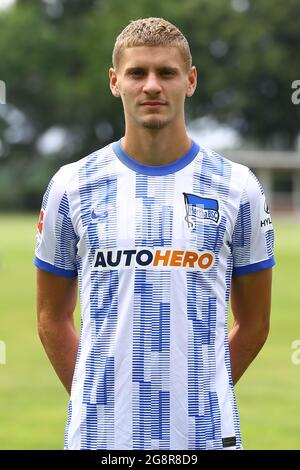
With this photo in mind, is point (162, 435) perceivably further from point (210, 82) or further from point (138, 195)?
point (210, 82)

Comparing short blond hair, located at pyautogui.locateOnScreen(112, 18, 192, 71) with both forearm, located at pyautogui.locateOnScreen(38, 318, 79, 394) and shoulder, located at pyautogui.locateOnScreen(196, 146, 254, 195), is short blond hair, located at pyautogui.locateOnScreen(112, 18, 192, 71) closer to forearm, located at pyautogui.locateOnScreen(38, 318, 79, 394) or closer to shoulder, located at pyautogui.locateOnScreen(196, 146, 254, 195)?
shoulder, located at pyautogui.locateOnScreen(196, 146, 254, 195)

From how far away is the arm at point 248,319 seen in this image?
3.65m

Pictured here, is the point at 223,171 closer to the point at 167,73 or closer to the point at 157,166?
the point at 157,166

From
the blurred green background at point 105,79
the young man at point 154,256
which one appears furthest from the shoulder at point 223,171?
the blurred green background at point 105,79

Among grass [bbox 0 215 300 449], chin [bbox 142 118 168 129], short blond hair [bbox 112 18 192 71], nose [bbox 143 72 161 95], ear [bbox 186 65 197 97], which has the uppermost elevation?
grass [bbox 0 215 300 449]

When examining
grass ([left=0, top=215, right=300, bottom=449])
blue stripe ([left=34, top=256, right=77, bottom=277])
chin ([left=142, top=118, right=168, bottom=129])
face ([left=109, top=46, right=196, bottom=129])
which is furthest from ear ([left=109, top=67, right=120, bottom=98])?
grass ([left=0, top=215, right=300, bottom=449])

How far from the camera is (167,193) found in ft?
11.3

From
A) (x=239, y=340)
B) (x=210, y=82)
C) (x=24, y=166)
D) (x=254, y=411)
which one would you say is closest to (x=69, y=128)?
(x=24, y=166)

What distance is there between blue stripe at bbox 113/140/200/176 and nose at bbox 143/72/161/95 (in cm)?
25

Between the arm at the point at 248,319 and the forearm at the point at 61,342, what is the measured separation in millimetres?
554

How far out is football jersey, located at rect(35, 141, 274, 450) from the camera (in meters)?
3.32

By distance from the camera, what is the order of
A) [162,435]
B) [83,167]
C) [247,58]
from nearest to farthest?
[162,435], [83,167], [247,58]

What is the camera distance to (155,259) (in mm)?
3338

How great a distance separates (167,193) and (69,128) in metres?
79.7
